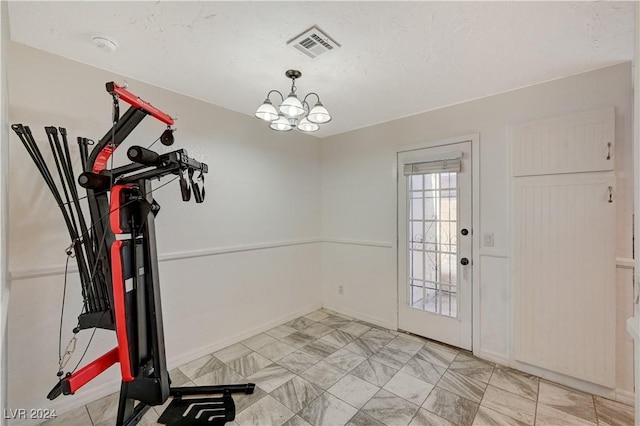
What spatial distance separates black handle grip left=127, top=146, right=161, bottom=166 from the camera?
1.50 m

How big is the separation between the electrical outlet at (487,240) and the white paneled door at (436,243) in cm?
12

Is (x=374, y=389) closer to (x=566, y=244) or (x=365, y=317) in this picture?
(x=365, y=317)

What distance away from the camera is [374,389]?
2.23 metres

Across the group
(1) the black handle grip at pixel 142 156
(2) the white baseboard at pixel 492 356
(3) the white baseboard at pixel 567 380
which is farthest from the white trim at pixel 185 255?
(3) the white baseboard at pixel 567 380

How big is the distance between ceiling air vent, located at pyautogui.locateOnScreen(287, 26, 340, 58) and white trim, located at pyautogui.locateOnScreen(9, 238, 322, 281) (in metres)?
1.99

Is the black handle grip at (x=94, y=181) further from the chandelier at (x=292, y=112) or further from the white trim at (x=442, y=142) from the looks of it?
the white trim at (x=442, y=142)

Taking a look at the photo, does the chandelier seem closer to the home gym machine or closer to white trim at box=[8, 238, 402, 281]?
the home gym machine

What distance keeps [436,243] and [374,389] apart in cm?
158

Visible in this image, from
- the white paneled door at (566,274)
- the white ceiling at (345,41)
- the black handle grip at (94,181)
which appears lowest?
the white paneled door at (566,274)

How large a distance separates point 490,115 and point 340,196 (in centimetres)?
193

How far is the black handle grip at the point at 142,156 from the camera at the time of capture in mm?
1505

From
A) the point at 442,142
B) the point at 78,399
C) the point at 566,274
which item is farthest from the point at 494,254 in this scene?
the point at 78,399

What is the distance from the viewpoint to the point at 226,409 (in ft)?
6.55

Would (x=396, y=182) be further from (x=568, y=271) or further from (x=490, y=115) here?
(x=568, y=271)
